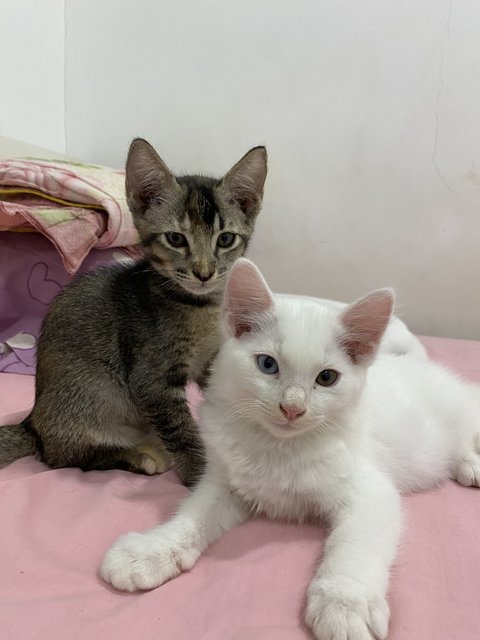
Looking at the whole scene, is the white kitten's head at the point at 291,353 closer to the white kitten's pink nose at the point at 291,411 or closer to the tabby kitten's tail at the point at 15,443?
the white kitten's pink nose at the point at 291,411

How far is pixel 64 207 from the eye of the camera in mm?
1844

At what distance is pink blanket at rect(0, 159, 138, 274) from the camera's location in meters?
1.74

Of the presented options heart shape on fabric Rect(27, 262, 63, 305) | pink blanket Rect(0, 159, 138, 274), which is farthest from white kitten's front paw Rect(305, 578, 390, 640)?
heart shape on fabric Rect(27, 262, 63, 305)

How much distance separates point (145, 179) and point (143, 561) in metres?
0.90

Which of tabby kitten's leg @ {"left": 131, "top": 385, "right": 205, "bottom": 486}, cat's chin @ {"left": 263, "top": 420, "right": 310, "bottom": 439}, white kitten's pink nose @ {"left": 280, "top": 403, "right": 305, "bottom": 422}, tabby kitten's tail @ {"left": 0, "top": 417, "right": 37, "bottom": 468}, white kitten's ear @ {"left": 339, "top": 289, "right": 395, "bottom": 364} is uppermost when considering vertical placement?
white kitten's ear @ {"left": 339, "top": 289, "right": 395, "bottom": 364}

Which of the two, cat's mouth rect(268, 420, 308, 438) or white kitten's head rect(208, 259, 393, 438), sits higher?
white kitten's head rect(208, 259, 393, 438)

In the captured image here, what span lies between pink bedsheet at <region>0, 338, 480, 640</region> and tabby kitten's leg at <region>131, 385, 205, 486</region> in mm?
81

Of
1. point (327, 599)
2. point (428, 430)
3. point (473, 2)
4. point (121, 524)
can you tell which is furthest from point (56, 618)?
point (473, 2)

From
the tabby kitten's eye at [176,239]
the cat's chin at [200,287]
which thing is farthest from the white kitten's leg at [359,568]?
the tabby kitten's eye at [176,239]

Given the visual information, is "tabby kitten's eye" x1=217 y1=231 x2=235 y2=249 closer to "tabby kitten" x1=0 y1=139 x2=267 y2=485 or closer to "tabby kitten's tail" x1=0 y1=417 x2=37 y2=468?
"tabby kitten" x1=0 y1=139 x2=267 y2=485

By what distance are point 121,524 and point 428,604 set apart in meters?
0.55

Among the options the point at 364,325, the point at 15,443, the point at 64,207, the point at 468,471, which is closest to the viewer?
the point at 364,325

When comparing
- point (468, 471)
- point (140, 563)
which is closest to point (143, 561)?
point (140, 563)

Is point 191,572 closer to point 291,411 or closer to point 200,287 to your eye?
point 291,411
